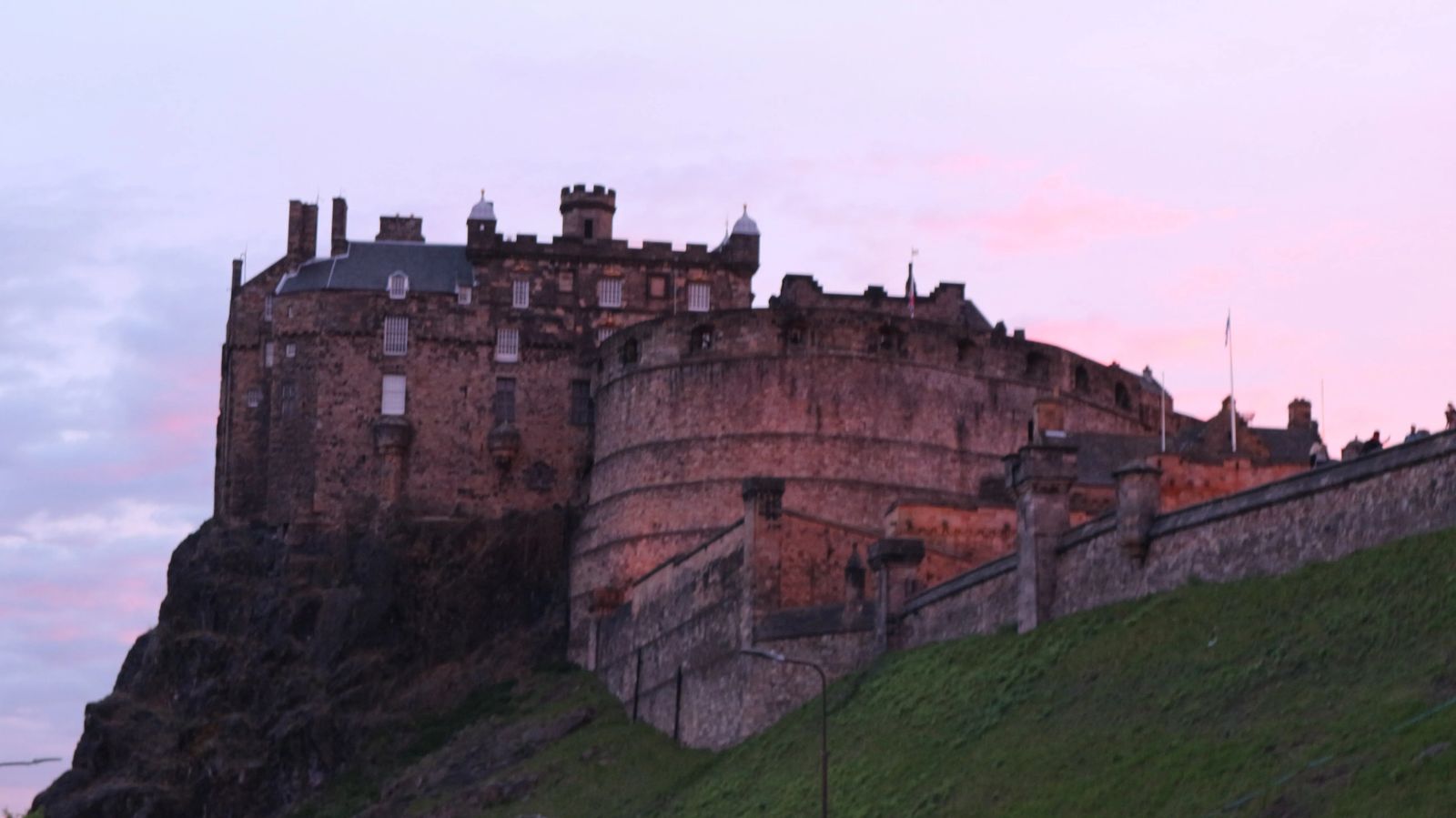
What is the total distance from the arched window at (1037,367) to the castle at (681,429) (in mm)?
64

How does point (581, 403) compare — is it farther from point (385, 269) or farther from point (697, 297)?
point (385, 269)

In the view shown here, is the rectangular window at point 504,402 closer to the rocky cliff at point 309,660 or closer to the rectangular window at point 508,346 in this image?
the rectangular window at point 508,346

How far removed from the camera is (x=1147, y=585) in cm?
5259

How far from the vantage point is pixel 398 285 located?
9275cm

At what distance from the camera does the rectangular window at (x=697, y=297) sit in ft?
303

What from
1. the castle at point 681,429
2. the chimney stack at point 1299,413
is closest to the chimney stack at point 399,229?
the castle at point 681,429

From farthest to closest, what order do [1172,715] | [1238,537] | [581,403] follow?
[581,403]
[1238,537]
[1172,715]

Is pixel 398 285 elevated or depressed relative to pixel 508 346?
elevated

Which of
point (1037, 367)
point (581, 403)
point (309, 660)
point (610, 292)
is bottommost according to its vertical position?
point (309, 660)

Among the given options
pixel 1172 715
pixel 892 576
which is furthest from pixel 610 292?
pixel 1172 715

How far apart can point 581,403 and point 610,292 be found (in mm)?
4185

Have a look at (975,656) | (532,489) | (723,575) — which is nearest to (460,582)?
(532,489)

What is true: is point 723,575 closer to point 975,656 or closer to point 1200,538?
point 975,656

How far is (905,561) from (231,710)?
108ft
